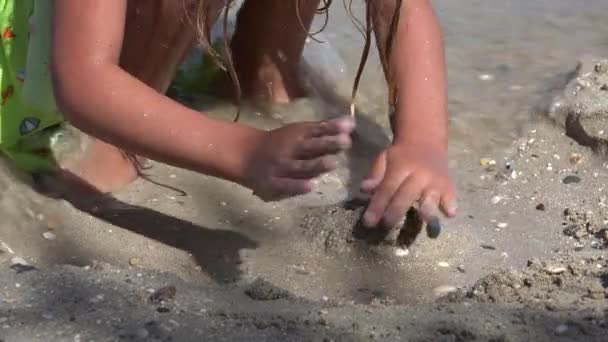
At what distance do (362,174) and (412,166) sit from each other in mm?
720

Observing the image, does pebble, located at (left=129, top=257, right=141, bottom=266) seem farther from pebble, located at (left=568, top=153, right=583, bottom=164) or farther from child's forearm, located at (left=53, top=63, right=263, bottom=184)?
pebble, located at (left=568, top=153, right=583, bottom=164)

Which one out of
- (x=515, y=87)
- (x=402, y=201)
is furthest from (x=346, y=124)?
(x=515, y=87)

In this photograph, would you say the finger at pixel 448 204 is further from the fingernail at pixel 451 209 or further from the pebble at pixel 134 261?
the pebble at pixel 134 261

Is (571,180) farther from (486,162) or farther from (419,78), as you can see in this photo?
(419,78)

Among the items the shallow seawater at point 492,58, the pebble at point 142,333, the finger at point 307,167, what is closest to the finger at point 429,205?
the finger at point 307,167

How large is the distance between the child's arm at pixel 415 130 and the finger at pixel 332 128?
0.86ft

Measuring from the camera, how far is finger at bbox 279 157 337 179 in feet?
5.24

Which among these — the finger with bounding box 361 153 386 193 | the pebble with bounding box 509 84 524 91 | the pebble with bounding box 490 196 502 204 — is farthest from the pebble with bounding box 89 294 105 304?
the pebble with bounding box 509 84 524 91

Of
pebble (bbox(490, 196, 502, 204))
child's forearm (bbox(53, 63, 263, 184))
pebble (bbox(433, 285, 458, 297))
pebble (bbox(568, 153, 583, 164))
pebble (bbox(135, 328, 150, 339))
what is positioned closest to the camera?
pebble (bbox(135, 328, 150, 339))

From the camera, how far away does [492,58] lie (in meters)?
3.41

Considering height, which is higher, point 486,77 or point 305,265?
point 305,265

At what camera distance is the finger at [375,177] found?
6.10ft

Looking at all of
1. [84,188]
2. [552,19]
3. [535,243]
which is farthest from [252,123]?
[552,19]

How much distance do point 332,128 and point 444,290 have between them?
23.5 inches
